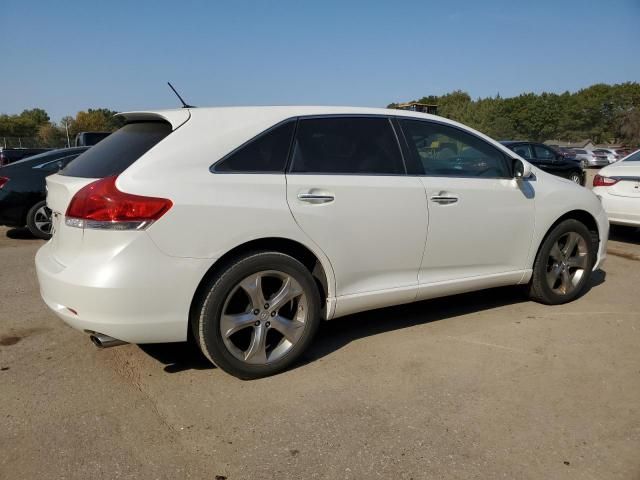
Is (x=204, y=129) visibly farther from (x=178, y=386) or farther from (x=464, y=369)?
(x=464, y=369)

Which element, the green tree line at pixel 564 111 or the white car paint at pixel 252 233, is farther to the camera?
the green tree line at pixel 564 111

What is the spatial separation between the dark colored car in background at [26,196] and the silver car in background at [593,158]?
130 ft

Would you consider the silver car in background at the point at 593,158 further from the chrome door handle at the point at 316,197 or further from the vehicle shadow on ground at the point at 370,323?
the chrome door handle at the point at 316,197

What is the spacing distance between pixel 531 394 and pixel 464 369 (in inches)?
Answer: 17.5

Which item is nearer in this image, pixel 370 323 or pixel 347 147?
pixel 347 147

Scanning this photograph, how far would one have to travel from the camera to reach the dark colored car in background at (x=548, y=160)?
15.2 m

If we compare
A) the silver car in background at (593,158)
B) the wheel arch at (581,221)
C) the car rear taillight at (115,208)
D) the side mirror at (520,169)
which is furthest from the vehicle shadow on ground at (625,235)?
the silver car in background at (593,158)

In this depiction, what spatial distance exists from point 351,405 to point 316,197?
1225mm

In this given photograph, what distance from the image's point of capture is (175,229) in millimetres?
2785

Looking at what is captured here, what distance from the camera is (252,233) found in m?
2.98

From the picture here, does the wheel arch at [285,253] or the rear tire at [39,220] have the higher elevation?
the wheel arch at [285,253]

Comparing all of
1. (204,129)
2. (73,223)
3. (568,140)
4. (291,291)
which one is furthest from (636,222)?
(568,140)

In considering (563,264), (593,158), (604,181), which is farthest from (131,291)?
(593,158)

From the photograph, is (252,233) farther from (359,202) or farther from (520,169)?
(520,169)
